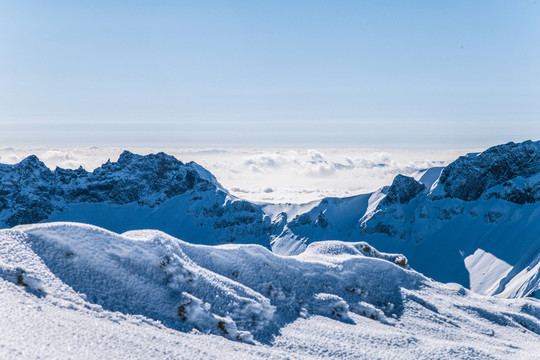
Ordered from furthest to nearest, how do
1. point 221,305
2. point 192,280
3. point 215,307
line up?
point 192,280
point 221,305
point 215,307

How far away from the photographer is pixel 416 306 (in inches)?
1982

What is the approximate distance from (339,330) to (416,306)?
562 inches

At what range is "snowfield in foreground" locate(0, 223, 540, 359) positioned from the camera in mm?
28938

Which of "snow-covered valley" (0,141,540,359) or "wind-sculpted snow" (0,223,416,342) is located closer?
"snow-covered valley" (0,141,540,359)

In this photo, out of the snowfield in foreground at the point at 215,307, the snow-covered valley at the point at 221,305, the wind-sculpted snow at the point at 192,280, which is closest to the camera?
the snowfield in foreground at the point at 215,307

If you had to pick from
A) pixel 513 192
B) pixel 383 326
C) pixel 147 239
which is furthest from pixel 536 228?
pixel 147 239

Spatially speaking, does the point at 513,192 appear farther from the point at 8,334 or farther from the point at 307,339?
the point at 8,334

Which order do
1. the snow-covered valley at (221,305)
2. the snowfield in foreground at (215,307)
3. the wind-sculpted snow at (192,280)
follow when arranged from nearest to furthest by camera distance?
1. the snowfield in foreground at (215,307)
2. the snow-covered valley at (221,305)
3. the wind-sculpted snow at (192,280)

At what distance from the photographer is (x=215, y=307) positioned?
3853cm

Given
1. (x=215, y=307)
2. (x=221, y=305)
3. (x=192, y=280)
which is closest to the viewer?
(x=215, y=307)

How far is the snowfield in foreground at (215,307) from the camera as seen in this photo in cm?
2894

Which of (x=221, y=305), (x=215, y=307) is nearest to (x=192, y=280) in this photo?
(x=215, y=307)

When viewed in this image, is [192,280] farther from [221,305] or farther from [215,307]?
[221,305]

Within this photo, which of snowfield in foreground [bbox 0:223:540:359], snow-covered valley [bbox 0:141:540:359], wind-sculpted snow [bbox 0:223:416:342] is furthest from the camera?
wind-sculpted snow [bbox 0:223:416:342]
